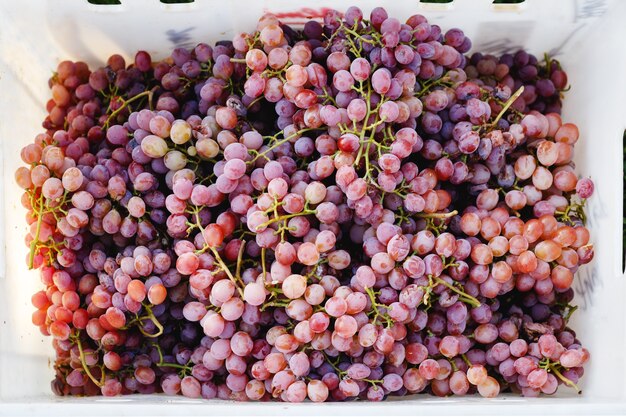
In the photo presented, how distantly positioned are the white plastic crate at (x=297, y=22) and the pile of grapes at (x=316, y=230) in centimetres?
4

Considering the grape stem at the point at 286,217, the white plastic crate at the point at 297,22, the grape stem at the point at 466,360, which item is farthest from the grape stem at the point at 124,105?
the grape stem at the point at 466,360

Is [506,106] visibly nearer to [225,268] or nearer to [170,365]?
[225,268]

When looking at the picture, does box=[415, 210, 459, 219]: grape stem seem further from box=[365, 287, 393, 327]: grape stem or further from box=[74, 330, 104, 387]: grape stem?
box=[74, 330, 104, 387]: grape stem

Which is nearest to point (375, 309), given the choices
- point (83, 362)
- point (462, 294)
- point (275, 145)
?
point (462, 294)

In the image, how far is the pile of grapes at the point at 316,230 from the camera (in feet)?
3.59

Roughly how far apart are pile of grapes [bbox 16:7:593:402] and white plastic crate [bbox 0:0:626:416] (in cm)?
4

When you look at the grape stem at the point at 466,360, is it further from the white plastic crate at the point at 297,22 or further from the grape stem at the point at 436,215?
the grape stem at the point at 436,215

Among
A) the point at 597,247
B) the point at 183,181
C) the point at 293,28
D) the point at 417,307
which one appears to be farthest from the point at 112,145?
the point at 597,247

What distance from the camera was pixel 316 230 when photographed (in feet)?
3.70

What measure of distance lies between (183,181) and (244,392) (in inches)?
13.9

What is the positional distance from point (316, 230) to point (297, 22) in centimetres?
39

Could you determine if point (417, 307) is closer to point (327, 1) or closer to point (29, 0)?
point (327, 1)

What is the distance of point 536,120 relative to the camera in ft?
4.01

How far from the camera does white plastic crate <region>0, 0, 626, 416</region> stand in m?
1.18
